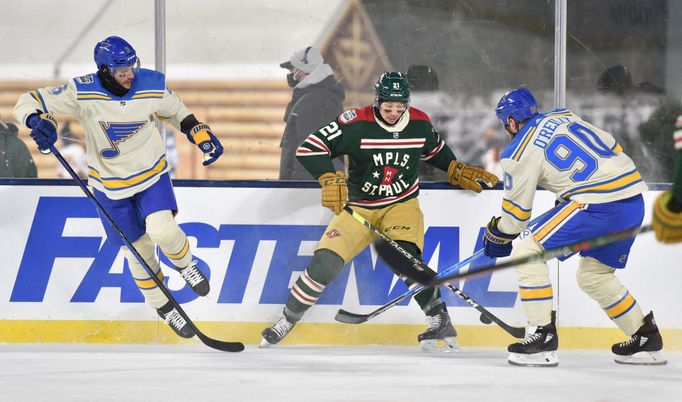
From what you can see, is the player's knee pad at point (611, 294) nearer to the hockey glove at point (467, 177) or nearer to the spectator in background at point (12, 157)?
the hockey glove at point (467, 177)

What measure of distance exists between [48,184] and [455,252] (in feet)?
5.84

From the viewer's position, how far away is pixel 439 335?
489cm

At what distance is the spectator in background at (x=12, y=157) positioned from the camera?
16.7 ft

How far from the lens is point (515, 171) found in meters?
4.33

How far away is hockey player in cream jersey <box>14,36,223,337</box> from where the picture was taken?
4.69 m

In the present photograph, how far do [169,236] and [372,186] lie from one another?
34.0 inches

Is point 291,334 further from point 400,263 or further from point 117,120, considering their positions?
point 117,120

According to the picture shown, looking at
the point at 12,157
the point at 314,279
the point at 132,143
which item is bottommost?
the point at 314,279

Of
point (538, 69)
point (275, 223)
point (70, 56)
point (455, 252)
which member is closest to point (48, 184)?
point (70, 56)

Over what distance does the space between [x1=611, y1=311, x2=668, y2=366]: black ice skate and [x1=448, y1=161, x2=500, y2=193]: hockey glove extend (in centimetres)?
90

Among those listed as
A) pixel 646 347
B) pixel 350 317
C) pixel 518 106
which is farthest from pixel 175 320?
pixel 646 347

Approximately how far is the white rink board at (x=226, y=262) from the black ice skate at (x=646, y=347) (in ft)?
1.53

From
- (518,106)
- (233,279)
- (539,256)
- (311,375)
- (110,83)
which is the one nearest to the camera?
(539,256)

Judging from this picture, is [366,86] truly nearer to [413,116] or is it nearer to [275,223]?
[413,116]
